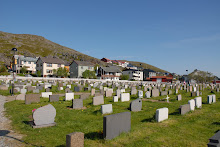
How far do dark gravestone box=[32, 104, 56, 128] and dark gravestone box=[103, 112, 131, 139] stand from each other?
3216mm

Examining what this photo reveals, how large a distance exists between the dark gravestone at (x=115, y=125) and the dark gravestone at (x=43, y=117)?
3.22m

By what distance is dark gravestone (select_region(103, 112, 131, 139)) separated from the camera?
6324mm

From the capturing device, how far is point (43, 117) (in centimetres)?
800

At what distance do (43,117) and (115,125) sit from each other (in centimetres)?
367

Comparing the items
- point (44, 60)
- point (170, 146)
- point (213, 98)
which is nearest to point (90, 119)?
point (170, 146)

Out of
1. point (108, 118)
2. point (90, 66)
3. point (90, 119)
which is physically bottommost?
point (90, 119)

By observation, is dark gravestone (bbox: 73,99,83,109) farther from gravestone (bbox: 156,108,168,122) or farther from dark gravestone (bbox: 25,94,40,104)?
gravestone (bbox: 156,108,168,122)

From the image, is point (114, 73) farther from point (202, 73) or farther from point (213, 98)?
point (213, 98)

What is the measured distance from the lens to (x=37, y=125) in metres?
7.85

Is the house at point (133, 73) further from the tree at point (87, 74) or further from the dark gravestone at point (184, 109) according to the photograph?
the dark gravestone at point (184, 109)

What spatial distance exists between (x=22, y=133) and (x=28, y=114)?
3.28m

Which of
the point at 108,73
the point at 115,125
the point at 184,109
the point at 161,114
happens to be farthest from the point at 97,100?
the point at 108,73

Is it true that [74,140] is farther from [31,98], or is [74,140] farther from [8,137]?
[31,98]

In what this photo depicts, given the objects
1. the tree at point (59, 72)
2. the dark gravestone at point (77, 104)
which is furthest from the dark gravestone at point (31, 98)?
the tree at point (59, 72)
